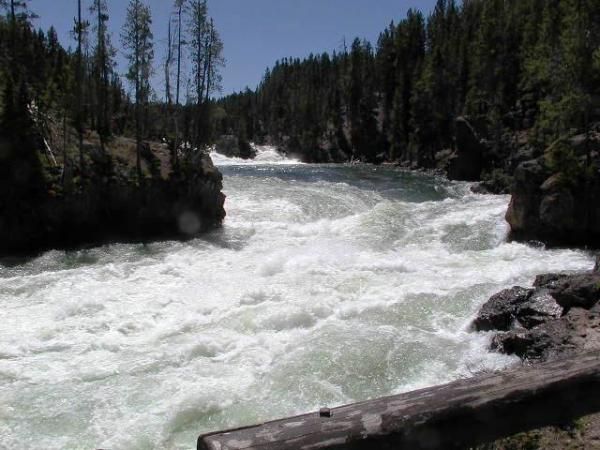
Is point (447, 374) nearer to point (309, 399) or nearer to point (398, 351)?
point (398, 351)

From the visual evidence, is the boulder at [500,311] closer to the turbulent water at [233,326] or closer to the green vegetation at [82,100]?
the turbulent water at [233,326]

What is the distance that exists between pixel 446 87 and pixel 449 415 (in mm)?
67857

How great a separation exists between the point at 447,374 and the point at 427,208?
2026 cm

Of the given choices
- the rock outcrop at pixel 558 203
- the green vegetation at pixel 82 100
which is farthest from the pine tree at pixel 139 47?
the rock outcrop at pixel 558 203

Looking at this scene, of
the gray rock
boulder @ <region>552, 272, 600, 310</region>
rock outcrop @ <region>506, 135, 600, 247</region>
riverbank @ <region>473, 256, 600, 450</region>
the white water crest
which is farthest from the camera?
the white water crest

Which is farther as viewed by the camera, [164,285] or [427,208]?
[427,208]

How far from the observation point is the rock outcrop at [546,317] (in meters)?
9.70

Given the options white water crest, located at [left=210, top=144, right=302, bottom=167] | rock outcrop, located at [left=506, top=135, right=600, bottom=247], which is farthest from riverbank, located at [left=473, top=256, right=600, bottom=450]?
white water crest, located at [left=210, top=144, right=302, bottom=167]

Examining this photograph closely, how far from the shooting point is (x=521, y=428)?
3291mm

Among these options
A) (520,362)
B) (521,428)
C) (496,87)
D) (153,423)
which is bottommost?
(153,423)

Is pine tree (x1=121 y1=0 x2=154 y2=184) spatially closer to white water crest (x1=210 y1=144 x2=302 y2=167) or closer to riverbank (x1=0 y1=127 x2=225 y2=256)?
riverbank (x1=0 y1=127 x2=225 y2=256)

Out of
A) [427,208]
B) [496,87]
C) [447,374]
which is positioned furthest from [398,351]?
[496,87]

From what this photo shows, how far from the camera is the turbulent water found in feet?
29.5

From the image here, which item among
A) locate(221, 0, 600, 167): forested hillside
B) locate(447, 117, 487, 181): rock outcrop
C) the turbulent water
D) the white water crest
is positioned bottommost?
the turbulent water
